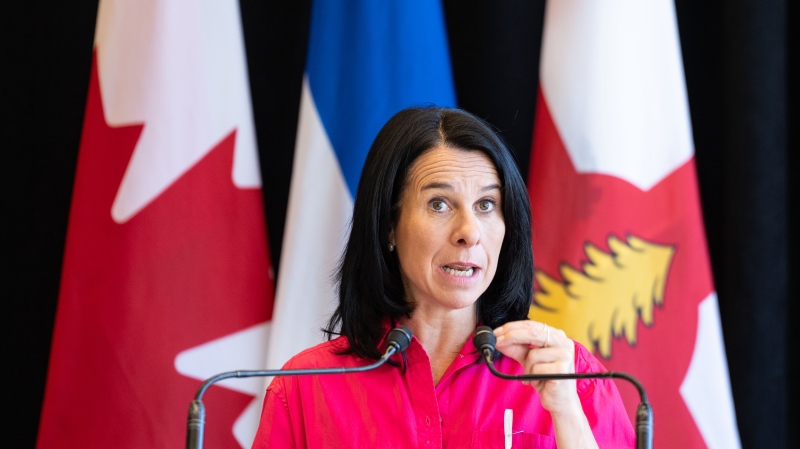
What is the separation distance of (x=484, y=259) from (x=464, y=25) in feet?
4.14

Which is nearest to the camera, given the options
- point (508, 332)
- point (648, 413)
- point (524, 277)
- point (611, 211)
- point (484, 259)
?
point (648, 413)

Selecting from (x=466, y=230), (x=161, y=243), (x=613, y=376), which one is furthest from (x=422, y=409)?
(x=161, y=243)

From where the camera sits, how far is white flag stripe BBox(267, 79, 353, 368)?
2535 millimetres

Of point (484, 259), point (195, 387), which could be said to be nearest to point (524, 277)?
point (484, 259)

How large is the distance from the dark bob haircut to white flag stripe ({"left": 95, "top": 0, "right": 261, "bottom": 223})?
2.56 ft

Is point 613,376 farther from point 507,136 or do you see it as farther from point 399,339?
point 507,136

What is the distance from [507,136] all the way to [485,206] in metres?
0.96

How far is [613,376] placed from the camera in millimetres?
1379

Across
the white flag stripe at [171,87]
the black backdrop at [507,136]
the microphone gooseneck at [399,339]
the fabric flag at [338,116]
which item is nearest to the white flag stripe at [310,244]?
the fabric flag at [338,116]

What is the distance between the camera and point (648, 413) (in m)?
1.31

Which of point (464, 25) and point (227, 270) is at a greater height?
point (464, 25)

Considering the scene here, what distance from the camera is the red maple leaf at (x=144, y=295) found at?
2.49 meters

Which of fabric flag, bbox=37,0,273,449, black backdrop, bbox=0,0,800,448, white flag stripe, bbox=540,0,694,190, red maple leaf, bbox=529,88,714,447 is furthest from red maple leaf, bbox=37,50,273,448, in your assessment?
white flag stripe, bbox=540,0,694,190

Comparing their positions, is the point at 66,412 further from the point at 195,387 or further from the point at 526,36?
the point at 526,36
